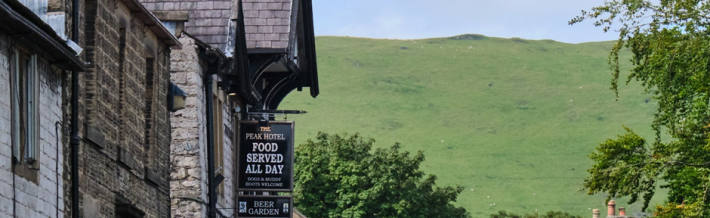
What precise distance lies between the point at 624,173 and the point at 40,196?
61.9 ft

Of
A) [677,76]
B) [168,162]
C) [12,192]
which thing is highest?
[677,76]

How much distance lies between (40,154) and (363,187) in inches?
2259

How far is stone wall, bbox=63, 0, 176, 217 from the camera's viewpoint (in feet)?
56.5

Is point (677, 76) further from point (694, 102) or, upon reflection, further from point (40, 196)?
point (40, 196)

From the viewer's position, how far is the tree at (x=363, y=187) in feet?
230

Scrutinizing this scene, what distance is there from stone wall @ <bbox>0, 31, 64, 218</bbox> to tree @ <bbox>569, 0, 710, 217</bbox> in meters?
15.2

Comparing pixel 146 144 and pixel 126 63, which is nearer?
pixel 126 63

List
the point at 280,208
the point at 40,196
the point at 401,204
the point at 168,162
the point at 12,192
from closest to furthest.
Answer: the point at 12,192, the point at 40,196, the point at 168,162, the point at 280,208, the point at 401,204

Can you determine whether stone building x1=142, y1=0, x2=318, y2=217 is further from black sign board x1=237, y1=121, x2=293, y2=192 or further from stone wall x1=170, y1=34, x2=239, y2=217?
Answer: black sign board x1=237, y1=121, x2=293, y2=192

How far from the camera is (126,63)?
19.4m

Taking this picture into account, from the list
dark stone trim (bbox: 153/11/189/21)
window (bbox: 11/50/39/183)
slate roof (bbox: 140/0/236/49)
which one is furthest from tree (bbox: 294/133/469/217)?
window (bbox: 11/50/39/183)

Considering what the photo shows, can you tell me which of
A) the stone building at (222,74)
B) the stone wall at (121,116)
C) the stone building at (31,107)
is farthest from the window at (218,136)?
the stone building at (31,107)

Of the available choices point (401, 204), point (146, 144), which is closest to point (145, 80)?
point (146, 144)

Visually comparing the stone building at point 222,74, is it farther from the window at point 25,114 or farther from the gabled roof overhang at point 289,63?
the window at point 25,114
